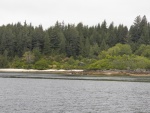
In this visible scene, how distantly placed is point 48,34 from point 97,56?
95.3ft

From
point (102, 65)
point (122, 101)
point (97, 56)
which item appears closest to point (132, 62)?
point (102, 65)

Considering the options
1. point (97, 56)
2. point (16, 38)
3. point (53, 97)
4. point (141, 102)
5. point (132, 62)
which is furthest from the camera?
point (16, 38)

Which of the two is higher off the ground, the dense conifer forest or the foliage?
the dense conifer forest

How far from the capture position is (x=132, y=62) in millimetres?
144875

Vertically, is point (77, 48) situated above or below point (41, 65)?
above

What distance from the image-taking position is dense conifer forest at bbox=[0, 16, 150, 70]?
14950 centimetres

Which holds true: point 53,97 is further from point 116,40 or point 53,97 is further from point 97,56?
point 116,40

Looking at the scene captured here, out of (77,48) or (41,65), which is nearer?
(41,65)

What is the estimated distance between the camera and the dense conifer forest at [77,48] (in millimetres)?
149500

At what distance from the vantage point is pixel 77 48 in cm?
17312

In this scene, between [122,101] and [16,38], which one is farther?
[16,38]

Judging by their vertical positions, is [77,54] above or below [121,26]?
below

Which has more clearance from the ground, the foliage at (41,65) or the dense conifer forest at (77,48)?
the dense conifer forest at (77,48)

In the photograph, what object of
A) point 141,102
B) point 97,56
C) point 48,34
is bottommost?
point 141,102
